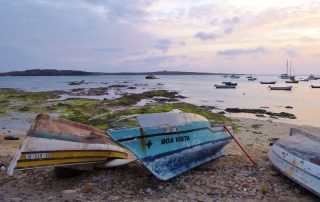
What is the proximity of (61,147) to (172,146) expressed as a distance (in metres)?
2.87

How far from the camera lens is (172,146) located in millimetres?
9336

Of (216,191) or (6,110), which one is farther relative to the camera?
(6,110)

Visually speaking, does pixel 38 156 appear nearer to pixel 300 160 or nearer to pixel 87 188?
pixel 87 188

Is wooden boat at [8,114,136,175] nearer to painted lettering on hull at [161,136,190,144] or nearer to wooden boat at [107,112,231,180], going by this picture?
wooden boat at [107,112,231,180]

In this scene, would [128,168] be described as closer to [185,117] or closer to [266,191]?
[185,117]

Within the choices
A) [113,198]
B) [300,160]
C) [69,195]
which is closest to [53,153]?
[69,195]

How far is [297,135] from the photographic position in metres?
11.5

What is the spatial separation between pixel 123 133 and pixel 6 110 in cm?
2291

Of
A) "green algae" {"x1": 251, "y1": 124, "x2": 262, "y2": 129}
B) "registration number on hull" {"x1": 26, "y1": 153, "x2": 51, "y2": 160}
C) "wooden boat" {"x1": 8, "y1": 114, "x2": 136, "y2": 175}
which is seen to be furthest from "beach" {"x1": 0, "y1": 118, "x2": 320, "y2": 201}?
"green algae" {"x1": 251, "y1": 124, "x2": 262, "y2": 129}

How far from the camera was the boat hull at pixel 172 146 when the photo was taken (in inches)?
338

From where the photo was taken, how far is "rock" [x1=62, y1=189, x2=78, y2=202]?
774 centimetres

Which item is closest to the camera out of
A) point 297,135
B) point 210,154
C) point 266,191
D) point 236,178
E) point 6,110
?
point 266,191

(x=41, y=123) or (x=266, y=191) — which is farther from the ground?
(x=41, y=123)

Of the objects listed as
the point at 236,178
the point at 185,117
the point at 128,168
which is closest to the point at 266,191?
the point at 236,178
